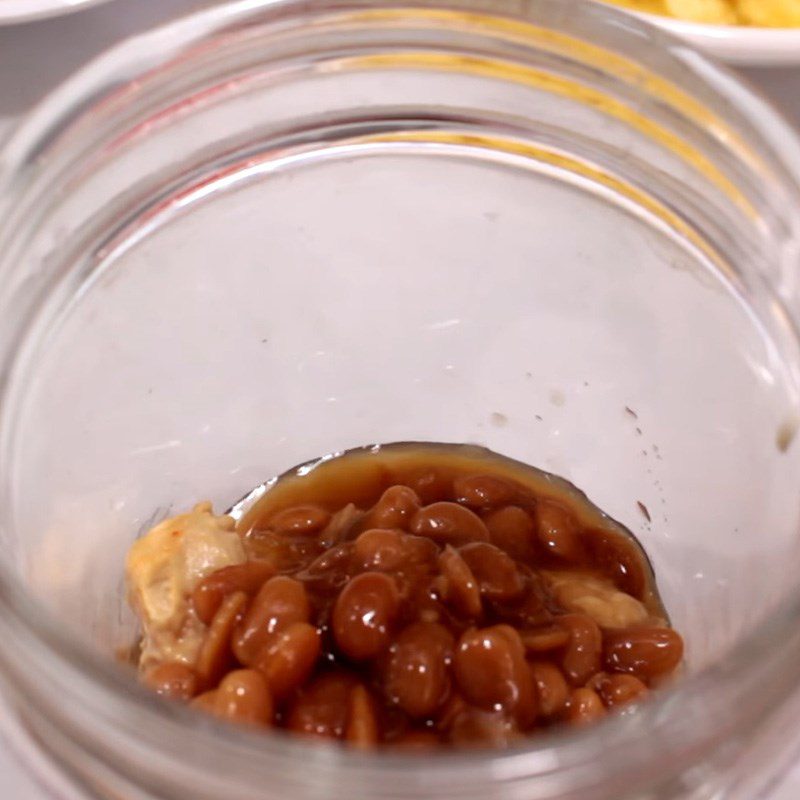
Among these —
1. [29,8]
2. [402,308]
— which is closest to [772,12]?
[402,308]

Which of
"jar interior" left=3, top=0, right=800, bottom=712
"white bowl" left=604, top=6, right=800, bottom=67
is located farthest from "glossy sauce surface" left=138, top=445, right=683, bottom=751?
"white bowl" left=604, top=6, right=800, bottom=67

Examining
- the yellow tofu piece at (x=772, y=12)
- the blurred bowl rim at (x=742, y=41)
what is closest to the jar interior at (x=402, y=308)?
the blurred bowl rim at (x=742, y=41)

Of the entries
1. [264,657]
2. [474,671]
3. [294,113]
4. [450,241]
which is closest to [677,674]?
[474,671]

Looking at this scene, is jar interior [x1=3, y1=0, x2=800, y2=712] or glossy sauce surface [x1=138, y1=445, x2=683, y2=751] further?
jar interior [x1=3, y1=0, x2=800, y2=712]

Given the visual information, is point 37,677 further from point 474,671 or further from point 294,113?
point 294,113

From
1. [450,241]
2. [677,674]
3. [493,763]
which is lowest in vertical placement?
[677,674]

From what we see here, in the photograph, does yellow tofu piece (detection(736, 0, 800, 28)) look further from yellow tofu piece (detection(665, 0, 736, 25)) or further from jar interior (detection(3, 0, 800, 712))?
jar interior (detection(3, 0, 800, 712))
